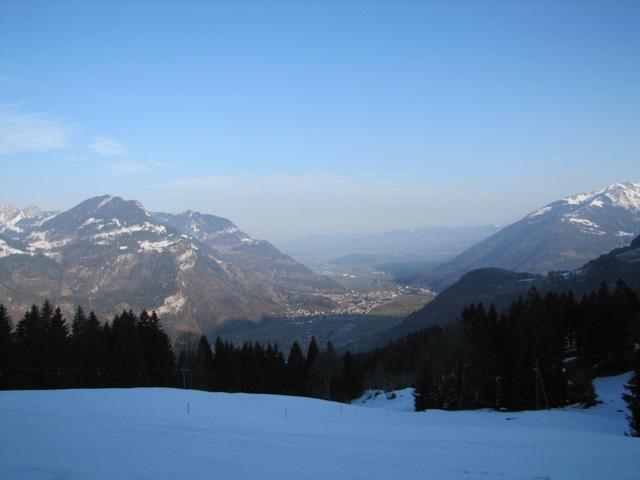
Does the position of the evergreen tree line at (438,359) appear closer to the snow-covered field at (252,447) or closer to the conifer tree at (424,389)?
the conifer tree at (424,389)

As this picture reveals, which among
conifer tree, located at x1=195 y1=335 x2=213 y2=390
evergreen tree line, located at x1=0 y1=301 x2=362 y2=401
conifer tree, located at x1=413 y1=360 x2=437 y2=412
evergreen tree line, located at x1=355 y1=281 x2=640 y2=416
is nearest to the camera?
evergreen tree line, located at x1=355 y1=281 x2=640 y2=416

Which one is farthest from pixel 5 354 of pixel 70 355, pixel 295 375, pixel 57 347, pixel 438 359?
pixel 438 359

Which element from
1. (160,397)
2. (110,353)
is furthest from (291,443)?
(110,353)

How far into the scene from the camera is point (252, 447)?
15648 mm

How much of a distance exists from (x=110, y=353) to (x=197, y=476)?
46.1m

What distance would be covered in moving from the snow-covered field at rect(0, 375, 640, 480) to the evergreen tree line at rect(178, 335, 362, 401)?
124 feet

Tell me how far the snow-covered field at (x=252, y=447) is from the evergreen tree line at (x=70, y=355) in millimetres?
25911

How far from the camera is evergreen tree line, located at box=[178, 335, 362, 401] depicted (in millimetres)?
63312

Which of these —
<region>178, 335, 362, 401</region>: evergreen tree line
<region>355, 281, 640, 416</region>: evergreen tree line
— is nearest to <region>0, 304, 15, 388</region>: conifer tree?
<region>178, 335, 362, 401</region>: evergreen tree line

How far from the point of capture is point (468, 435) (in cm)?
2150

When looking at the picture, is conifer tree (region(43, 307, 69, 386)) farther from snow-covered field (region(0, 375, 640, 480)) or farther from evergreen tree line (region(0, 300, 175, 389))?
snow-covered field (region(0, 375, 640, 480))

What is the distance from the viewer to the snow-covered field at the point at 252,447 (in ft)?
41.2

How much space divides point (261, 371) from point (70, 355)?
23299 mm

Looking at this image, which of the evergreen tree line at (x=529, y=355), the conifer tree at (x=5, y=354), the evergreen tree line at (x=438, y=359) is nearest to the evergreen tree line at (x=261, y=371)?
the evergreen tree line at (x=438, y=359)
